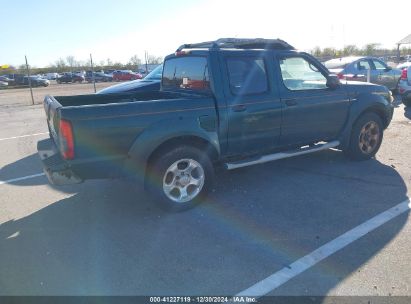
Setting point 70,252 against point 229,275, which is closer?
point 229,275

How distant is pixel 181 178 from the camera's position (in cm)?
441

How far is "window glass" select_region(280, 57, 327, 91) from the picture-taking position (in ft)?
16.8

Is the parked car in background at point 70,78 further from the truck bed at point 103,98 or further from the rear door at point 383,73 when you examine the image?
the truck bed at point 103,98

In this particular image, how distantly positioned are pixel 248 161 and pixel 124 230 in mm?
1826

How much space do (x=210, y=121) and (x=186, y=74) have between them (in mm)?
1066

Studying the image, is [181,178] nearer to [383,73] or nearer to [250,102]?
[250,102]

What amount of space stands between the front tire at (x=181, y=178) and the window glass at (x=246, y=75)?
1011 millimetres

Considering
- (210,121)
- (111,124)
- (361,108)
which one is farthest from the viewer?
(361,108)

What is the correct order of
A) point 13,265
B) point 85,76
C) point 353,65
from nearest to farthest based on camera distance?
point 13,265 < point 353,65 < point 85,76

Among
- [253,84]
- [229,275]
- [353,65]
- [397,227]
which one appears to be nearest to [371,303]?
[229,275]

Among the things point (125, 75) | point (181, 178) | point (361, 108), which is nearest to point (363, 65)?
point (361, 108)

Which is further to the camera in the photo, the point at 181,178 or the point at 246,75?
the point at 246,75

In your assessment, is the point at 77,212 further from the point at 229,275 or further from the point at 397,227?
the point at 397,227

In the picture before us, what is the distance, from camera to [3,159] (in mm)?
6945
